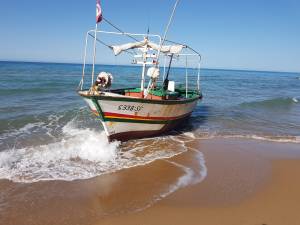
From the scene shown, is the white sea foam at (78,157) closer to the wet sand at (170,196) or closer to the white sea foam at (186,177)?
the wet sand at (170,196)

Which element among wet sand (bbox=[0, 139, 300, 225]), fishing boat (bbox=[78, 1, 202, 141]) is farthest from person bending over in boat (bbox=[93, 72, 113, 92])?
wet sand (bbox=[0, 139, 300, 225])

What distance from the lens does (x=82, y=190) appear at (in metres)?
6.49

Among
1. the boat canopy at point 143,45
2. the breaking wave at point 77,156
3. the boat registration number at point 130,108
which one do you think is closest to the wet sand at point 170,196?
the breaking wave at point 77,156

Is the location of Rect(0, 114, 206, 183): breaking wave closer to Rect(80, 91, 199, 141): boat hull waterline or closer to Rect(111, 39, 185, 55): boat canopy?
Rect(80, 91, 199, 141): boat hull waterline

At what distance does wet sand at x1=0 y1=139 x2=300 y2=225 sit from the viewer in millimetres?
5398

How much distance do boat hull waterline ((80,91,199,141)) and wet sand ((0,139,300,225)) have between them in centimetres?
222

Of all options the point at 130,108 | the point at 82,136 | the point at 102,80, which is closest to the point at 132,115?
the point at 130,108

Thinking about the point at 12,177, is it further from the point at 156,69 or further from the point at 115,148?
the point at 156,69

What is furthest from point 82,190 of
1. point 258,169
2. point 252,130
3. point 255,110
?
point 255,110

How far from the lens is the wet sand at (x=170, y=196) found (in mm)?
5398

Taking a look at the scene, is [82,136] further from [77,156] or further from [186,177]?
[186,177]

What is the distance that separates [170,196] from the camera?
6.26 metres

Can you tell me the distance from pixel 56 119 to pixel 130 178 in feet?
28.8

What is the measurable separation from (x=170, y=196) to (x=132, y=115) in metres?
4.28
